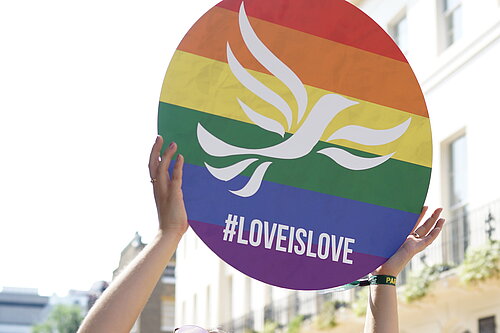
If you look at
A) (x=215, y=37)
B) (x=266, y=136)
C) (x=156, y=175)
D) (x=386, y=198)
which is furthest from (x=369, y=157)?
(x=156, y=175)

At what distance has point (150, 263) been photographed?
2.21 m

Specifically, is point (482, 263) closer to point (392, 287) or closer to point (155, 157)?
point (392, 287)

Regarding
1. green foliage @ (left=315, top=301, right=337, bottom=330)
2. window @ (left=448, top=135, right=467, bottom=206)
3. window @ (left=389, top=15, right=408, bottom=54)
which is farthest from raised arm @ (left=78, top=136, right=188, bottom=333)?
window @ (left=389, top=15, right=408, bottom=54)

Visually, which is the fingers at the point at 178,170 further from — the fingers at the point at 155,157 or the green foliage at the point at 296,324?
the green foliage at the point at 296,324

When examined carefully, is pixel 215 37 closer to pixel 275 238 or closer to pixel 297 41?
pixel 297 41

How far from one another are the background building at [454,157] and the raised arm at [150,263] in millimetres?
13070

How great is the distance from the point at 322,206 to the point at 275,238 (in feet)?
0.69

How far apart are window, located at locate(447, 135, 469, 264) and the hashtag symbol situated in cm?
1410

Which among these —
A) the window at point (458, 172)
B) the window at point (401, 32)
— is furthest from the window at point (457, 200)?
the window at point (401, 32)

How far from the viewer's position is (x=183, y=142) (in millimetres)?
2568

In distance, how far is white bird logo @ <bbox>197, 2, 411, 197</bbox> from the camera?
267 centimetres

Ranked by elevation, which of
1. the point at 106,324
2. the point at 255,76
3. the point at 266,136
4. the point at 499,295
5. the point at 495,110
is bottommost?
the point at 106,324

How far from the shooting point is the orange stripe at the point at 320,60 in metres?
2.73

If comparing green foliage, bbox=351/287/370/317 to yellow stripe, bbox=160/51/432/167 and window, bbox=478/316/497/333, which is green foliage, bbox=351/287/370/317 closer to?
window, bbox=478/316/497/333
